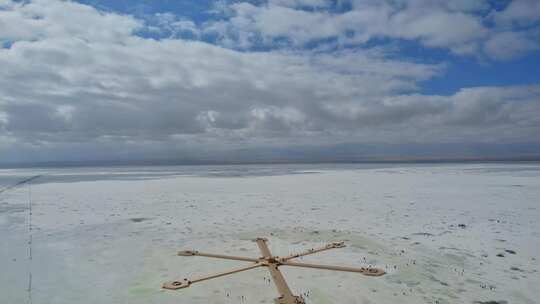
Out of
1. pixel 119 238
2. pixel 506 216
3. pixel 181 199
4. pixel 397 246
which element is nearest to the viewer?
pixel 397 246

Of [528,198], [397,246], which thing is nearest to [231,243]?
[397,246]

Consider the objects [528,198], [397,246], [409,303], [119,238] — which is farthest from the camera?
[528,198]

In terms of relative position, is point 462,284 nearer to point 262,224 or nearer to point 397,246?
point 397,246

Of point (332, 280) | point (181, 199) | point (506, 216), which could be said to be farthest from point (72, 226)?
point (506, 216)

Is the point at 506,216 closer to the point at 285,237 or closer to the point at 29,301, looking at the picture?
the point at 285,237

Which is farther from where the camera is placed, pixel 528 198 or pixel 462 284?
pixel 528 198

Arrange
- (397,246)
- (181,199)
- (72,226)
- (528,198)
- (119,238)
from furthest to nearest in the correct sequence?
(181,199)
(528,198)
(72,226)
(119,238)
(397,246)
